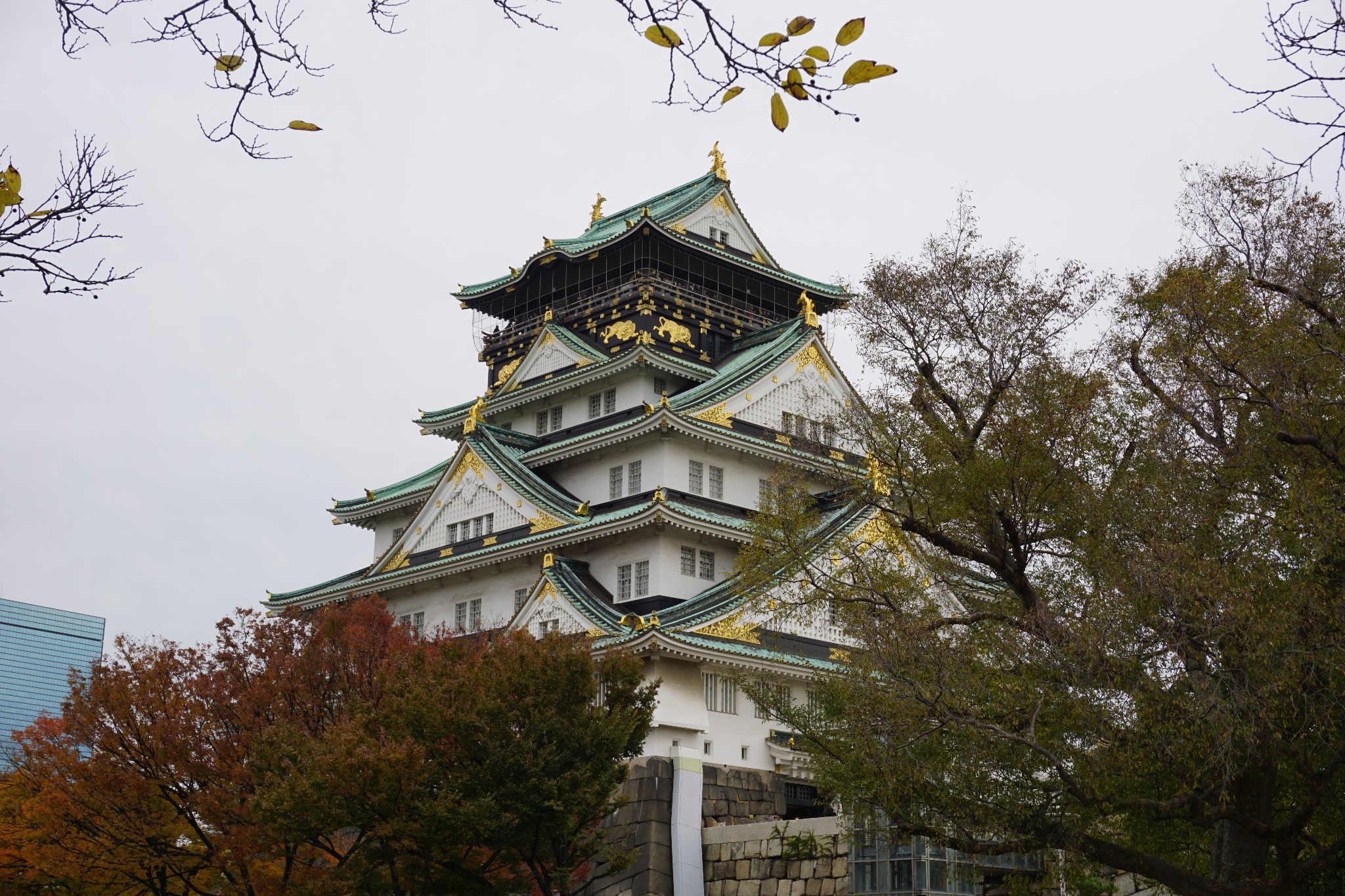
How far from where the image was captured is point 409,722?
72.7ft

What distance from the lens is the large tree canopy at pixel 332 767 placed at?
70.6 feet

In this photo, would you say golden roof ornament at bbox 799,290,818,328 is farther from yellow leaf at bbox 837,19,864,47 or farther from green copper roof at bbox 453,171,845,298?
yellow leaf at bbox 837,19,864,47

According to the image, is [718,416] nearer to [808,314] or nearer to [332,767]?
[808,314]

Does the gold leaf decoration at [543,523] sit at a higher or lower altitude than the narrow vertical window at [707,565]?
higher

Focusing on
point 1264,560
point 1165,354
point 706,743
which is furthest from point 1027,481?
point 706,743

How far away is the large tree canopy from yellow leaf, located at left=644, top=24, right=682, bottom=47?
15479mm

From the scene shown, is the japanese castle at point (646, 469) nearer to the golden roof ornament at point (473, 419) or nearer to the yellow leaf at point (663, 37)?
the golden roof ornament at point (473, 419)

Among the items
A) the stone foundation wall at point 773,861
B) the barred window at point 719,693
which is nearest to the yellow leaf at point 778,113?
the stone foundation wall at point 773,861

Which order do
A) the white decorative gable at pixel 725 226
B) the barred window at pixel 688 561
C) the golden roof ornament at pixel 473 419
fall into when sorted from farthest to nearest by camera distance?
1. the white decorative gable at pixel 725 226
2. the golden roof ornament at pixel 473 419
3. the barred window at pixel 688 561

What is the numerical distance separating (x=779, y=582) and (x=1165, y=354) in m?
7.52

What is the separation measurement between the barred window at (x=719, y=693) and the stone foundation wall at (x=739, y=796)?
136 centimetres

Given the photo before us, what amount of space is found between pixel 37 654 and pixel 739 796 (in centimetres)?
8226

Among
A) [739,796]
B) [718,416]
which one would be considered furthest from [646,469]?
[739,796]

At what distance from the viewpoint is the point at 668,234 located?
41125 mm
